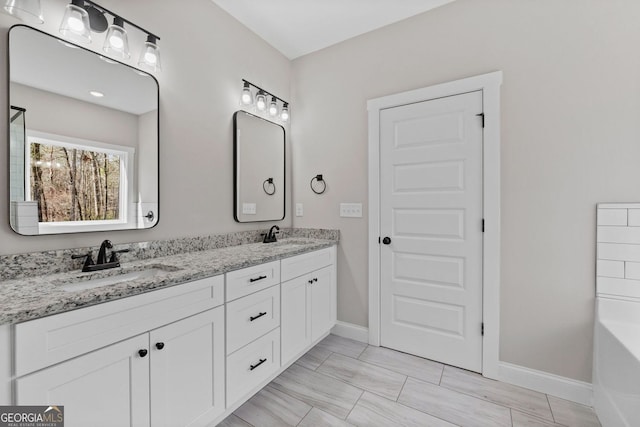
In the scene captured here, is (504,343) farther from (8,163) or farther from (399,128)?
(8,163)

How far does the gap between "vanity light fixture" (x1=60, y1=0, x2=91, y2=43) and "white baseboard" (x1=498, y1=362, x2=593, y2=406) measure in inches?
126

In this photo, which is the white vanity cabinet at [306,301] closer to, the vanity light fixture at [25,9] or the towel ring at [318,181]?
the towel ring at [318,181]

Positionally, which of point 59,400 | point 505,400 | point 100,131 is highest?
point 100,131

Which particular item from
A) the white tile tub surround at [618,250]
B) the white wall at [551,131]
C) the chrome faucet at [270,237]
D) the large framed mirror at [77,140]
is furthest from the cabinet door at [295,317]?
the white tile tub surround at [618,250]

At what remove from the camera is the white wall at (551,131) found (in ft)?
5.26

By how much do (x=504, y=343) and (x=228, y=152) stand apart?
2478mm

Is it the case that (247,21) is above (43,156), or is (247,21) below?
above

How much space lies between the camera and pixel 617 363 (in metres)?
1.37

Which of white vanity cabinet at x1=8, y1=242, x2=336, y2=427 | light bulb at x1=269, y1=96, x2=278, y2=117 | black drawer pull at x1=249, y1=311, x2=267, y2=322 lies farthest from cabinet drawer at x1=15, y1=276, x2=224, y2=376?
light bulb at x1=269, y1=96, x2=278, y2=117

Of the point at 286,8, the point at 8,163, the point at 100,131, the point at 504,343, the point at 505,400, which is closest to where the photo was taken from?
the point at 8,163

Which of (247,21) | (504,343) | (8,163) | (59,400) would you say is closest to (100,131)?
(8,163)

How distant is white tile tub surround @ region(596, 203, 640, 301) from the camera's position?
155 cm

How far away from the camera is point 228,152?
2203 millimetres

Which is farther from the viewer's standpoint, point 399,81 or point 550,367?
point 399,81
